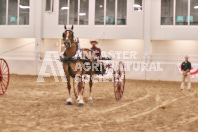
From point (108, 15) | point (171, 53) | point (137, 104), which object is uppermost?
point (108, 15)

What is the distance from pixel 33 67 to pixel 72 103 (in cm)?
1332

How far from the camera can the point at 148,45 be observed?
22.0m

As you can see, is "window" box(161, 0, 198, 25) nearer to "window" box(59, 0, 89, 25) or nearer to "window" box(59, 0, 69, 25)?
"window" box(59, 0, 89, 25)

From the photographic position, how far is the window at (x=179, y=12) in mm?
21536

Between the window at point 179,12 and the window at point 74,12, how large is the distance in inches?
232

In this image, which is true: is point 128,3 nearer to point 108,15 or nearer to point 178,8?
point 108,15

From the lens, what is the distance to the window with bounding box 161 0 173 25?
21.9 m

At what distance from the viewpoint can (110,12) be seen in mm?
22875

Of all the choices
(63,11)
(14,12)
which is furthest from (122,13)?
(14,12)

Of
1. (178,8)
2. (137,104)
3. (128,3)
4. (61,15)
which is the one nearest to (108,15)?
(128,3)

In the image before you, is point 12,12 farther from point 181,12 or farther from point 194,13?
point 194,13

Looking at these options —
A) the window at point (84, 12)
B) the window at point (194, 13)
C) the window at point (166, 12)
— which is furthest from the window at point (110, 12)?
the window at point (194, 13)

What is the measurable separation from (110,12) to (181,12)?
5.25 meters

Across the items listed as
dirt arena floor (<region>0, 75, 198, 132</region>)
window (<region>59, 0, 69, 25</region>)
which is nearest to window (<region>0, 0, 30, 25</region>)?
window (<region>59, 0, 69, 25</region>)
